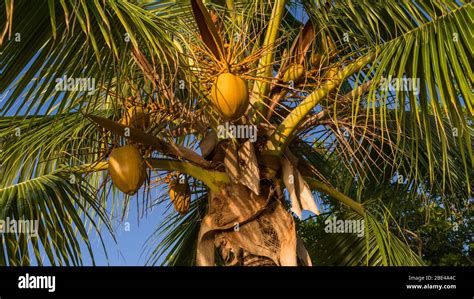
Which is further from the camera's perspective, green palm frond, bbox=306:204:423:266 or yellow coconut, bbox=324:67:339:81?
green palm frond, bbox=306:204:423:266

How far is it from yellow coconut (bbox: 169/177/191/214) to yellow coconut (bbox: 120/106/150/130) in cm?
65

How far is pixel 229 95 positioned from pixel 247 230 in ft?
3.04

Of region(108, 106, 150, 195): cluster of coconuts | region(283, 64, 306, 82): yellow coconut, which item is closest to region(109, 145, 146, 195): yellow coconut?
region(108, 106, 150, 195): cluster of coconuts

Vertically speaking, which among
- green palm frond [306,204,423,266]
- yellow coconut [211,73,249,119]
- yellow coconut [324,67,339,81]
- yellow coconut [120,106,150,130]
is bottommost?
green palm frond [306,204,423,266]

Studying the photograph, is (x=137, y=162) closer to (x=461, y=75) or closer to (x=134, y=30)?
(x=134, y=30)

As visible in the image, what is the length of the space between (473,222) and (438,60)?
5658 millimetres

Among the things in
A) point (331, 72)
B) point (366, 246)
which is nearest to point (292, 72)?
point (331, 72)

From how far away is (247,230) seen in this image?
12.6 ft

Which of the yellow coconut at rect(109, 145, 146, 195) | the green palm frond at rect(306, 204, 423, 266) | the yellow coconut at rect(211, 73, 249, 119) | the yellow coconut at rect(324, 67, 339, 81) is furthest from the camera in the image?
the green palm frond at rect(306, 204, 423, 266)

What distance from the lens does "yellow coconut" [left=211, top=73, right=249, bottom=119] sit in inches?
128

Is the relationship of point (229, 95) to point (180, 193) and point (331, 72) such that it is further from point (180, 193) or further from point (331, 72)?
point (180, 193)

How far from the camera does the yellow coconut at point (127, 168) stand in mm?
3504

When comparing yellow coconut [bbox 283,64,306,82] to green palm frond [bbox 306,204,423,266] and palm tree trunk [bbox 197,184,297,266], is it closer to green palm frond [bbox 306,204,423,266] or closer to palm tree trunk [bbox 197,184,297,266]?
palm tree trunk [bbox 197,184,297,266]
